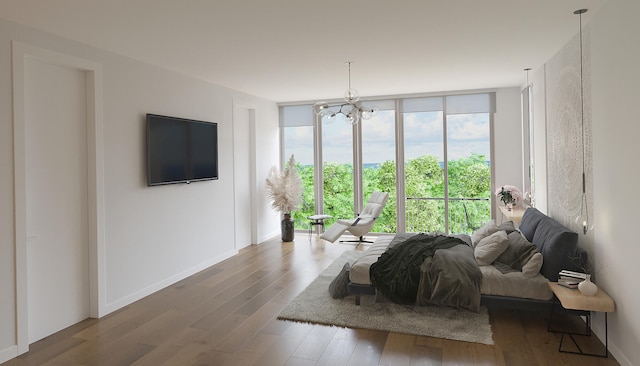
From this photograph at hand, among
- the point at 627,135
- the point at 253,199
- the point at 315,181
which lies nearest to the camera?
the point at 627,135

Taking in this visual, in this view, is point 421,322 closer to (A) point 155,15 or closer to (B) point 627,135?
(B) point 627,135

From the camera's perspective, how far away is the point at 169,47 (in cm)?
405

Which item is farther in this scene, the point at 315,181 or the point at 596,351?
the point at 315,181

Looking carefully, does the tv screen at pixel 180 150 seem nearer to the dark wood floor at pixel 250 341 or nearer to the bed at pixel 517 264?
the dark wood floor at pixel 250 341

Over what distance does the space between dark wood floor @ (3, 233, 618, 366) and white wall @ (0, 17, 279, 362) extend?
0.40m

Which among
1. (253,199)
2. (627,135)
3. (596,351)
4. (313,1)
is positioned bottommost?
(596,351)

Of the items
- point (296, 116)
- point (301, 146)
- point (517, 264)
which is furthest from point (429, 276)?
point (296, 116)

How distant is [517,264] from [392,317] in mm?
1311

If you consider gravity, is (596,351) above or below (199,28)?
below

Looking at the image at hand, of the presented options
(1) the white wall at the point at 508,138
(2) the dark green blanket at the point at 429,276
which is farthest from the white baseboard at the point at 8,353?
(1) the white wall at the point at 508,138

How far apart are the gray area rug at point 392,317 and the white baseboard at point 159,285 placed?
1.70 m

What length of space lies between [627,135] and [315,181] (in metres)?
5.79

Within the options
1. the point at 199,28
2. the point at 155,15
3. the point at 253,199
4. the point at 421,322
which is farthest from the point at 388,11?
the point at 253,199

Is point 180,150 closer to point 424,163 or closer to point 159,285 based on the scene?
point 159,285
